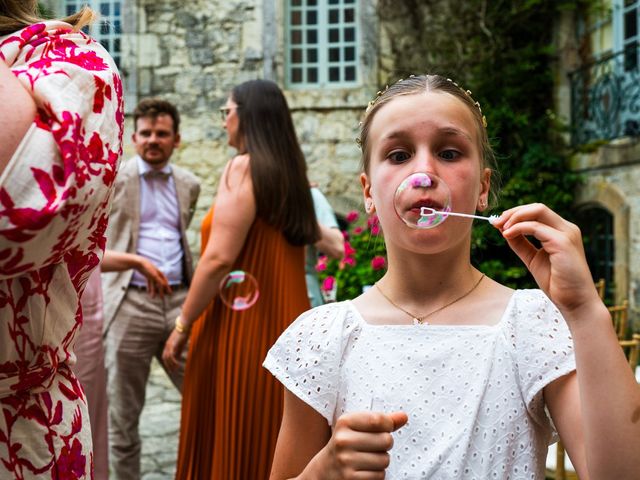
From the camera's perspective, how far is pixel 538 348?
1.43m

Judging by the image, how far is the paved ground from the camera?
479 cm

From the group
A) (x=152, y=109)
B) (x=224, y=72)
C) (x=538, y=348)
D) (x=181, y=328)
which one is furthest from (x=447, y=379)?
(x=224, y=72)

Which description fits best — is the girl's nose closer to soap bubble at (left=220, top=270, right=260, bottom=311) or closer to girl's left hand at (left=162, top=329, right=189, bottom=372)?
soap bubble at (left=220, top=270, right=260, bottom=311)

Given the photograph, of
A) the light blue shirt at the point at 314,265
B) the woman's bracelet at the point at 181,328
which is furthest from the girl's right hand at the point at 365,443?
the light blue shirt at the point at 314,265

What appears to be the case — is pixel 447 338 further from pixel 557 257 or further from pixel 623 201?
pixel 623 201

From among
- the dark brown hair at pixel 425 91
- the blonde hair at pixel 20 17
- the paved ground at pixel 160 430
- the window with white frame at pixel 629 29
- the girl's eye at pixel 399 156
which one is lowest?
the paved ground at pixel 160 430

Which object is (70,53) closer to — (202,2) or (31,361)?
(31,361)

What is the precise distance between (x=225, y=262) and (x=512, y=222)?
6.82 ft

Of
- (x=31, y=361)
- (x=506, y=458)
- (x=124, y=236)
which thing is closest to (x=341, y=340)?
(x=506, y=458)

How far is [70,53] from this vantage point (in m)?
1.29

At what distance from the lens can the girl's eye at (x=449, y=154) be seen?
59.2 inches

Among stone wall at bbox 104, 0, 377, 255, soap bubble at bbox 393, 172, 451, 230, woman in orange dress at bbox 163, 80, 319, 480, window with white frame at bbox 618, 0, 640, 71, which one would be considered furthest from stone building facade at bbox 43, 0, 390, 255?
soap bubble at bbox 393, 172, 451, 230

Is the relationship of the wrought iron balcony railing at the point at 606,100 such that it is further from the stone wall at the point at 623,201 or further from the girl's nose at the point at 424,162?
the girl's nose at the point at 424,162

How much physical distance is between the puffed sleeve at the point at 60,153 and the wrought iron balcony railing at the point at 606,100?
295 inches
